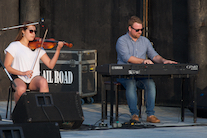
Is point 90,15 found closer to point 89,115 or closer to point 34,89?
point 89,115

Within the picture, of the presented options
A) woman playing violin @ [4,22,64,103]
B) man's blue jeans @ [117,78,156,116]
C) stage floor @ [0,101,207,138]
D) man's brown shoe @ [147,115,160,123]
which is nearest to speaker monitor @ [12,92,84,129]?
stage floor @ [0,101,207,138]

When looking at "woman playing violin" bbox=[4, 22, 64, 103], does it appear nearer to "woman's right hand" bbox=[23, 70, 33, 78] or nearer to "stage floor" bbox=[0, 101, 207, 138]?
"woman's right hand" bbox=[23, 70, 33, 78]

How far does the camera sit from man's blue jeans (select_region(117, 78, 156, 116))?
12.1 ft

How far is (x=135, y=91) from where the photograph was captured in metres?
3.71

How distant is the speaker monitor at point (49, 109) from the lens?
2646 millimetres

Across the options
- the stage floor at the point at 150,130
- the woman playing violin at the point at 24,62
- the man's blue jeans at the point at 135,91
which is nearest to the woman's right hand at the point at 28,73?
the woman playing violin at the point at 24,62

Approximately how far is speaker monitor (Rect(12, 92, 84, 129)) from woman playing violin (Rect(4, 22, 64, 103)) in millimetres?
646

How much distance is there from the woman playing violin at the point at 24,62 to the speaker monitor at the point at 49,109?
65 centimetres

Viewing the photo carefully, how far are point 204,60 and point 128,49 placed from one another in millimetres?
1520

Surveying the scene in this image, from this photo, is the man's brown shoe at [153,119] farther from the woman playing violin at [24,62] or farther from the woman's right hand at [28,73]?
the woman's right hand at [28,73]

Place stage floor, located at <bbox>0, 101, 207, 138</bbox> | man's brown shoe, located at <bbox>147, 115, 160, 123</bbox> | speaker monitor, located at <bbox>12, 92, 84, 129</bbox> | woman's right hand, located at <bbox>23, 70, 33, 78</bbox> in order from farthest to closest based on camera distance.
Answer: man's brown shoe, located at <bbox>147, 115, 160, 123</bbox> → woman's right hand, located at <bbox>23, 70, 33, 78</bbox> → stage floor, located at <bbox>0, 101, 207, 138</bbox> → speaker monitor, located at <bbox>12, 92, 84, 129</bbox>

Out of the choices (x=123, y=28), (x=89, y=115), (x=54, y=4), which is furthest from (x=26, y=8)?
(x=89, y=115)

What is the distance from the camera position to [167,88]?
5.37 metres

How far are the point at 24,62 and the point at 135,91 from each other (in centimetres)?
120
